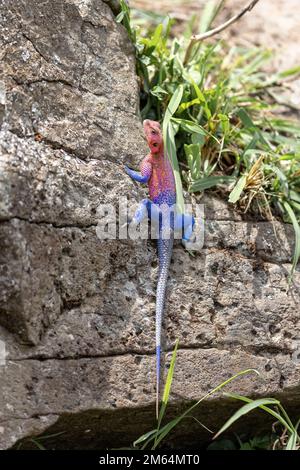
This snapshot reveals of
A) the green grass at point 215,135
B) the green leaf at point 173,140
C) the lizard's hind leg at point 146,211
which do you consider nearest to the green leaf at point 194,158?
the green grass at point 215,135

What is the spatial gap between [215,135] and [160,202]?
67 centimetres

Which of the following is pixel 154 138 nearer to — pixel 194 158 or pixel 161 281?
pixel 194 158

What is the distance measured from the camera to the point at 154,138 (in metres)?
3.41

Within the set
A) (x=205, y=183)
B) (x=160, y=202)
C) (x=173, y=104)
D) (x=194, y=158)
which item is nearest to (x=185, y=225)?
(x=160, y=202)

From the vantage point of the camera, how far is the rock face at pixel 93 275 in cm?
284

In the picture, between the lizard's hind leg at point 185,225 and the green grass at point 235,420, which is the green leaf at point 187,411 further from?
the lizard's hind leg at point 185,225

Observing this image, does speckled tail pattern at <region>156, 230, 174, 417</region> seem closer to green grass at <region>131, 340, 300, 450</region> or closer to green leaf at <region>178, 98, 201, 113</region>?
green grass at <region>131, 340, 300, 450</region>

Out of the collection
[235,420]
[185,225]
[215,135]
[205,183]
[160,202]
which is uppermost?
[215,135]

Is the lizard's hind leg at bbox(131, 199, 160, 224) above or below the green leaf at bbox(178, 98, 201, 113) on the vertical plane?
below

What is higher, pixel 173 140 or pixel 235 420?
pixel 173 140

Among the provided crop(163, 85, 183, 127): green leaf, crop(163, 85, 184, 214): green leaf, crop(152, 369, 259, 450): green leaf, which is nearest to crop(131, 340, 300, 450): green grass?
crop(152, 369, 259, 450): green leaf

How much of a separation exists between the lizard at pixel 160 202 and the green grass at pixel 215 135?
0.06 m

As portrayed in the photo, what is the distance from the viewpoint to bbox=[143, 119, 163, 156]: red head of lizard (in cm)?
341
